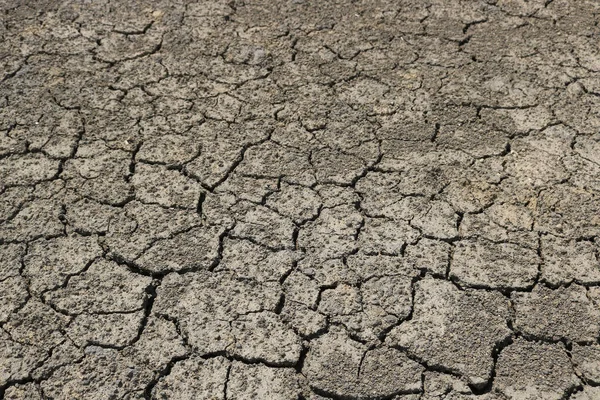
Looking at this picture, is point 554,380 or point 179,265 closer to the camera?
point 554,380

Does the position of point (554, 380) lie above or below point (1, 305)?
below

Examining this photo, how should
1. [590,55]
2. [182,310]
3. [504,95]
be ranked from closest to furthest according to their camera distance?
[182,310], [504,95], [590,55]

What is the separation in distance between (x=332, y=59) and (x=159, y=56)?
1074mm

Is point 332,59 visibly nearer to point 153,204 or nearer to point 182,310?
point 153,204

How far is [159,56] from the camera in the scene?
4.73 m

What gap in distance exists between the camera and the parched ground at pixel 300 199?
3096 mm

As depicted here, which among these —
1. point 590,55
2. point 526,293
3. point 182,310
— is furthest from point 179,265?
point 590,55

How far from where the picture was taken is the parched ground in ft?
10.2

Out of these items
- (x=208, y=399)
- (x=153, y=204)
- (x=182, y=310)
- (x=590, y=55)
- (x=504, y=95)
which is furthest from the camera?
(x=590, y=55)

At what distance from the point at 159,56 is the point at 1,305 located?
79.8 inches

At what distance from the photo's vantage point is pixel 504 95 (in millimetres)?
4473

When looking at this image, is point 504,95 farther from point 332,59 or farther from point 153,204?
point 153,204

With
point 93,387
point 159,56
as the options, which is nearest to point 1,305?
point 93,387

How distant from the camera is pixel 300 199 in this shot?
3.78 metres
